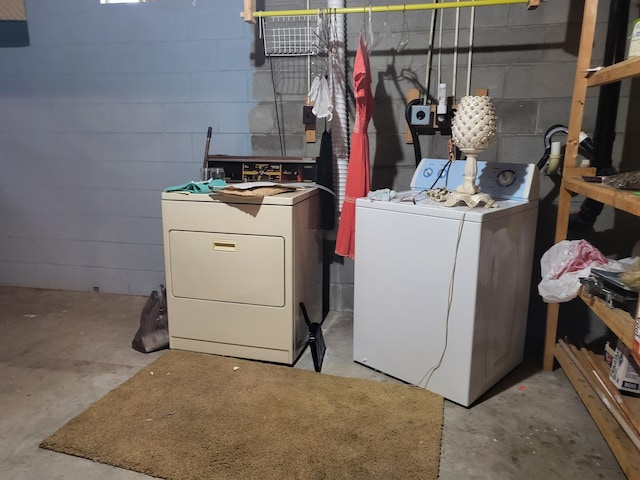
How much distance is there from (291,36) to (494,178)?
1.36 metres

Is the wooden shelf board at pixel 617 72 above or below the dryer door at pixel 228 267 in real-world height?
above

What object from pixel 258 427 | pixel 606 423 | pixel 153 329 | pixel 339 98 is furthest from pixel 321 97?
pixel 606 423

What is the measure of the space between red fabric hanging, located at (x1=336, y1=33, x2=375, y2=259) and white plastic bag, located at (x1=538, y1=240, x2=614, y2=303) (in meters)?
0.89

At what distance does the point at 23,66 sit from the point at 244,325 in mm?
2239

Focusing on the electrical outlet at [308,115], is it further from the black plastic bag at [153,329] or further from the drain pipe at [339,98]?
the black plastic bag at [153,329]

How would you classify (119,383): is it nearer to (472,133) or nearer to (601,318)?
(472,133)

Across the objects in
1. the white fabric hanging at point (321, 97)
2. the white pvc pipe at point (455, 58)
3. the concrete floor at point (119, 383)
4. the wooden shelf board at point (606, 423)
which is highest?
the white pvc pipe at point (455, 58)

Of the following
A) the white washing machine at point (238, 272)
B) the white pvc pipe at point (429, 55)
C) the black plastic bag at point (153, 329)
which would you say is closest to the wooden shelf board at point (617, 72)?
the white pvc pipe at point (429, 55)

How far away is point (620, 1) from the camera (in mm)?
2029

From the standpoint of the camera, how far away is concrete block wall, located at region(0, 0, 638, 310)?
7.58ft

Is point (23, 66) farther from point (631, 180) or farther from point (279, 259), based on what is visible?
point (631, 180)

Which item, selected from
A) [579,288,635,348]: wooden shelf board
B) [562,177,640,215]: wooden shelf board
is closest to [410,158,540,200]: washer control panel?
[562,177,640,215]: wooden shelf board

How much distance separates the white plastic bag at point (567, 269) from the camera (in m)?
1.81

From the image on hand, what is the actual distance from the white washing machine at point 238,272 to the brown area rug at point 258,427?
158 millimetres
